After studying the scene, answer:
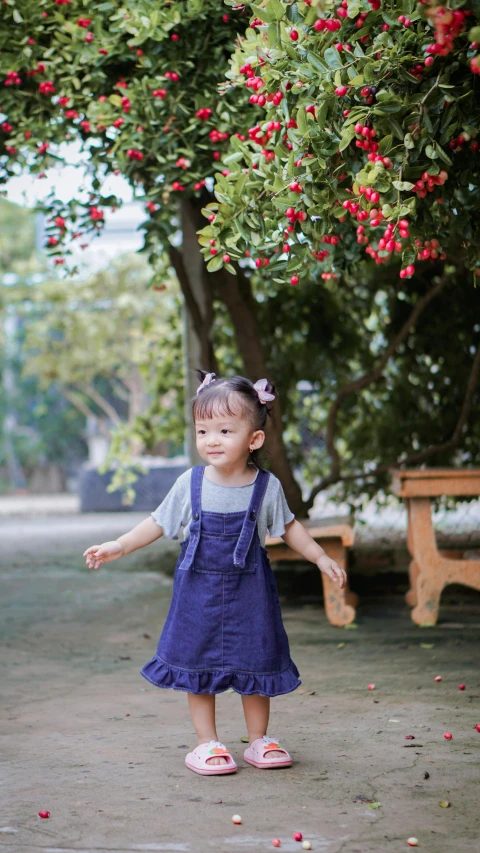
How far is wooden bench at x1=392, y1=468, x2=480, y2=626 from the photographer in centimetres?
505

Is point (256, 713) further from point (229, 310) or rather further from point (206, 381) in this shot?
point (229, 310)

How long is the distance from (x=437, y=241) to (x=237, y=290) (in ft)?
9.41

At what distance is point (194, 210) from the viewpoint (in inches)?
233

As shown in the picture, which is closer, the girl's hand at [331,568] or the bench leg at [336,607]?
the girl's hand at [331,568]

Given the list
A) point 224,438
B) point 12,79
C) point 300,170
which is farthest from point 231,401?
point 12,79

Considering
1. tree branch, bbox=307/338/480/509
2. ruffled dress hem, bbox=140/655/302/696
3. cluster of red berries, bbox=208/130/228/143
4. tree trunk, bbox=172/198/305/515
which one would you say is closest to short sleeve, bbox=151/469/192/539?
ruffled dress hem, bbox=140/655/302/696

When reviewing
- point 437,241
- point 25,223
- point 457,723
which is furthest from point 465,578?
point 25,223

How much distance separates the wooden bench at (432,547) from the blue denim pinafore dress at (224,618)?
7.34ft

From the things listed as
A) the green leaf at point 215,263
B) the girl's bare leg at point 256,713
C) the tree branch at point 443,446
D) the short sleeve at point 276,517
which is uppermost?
the green leaf at point 215,263

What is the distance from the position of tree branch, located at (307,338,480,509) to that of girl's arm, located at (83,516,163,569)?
3.52m

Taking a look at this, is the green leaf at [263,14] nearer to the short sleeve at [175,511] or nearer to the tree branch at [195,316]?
the short sleeve at [175,511]

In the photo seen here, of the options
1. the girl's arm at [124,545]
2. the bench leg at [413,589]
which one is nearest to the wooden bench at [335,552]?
the bench leg at [413,589]

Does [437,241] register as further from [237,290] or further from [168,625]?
[237,290]

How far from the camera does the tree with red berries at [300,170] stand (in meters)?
2.81
